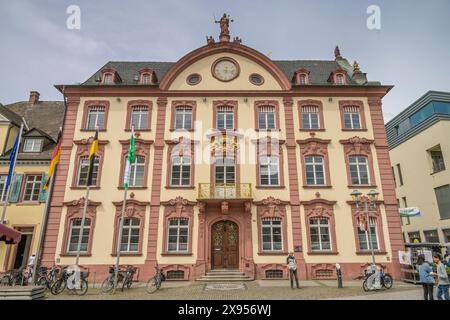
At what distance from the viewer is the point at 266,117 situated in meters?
21.2

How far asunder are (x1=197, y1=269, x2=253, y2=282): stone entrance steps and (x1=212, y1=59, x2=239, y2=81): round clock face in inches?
536

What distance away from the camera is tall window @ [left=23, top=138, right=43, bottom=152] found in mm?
21266

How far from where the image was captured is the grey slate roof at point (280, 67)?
74.8 feet

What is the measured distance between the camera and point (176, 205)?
61.9 ft

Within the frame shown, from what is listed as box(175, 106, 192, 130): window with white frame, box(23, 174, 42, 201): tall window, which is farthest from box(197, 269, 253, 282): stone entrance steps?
box(23, 174, 42, 201): tall window

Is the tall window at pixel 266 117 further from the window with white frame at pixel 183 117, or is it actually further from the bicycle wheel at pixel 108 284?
the bicycle wheel at pixel 108 284

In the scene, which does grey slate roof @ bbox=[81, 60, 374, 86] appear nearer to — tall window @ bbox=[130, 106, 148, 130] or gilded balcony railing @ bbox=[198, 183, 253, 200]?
tall window @ bbox=[130, 106, 148, 130]

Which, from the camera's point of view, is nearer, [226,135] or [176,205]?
[176,205]

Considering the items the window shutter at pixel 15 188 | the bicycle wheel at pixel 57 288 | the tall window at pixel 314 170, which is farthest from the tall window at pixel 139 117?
the tall window at pixel 314 170
